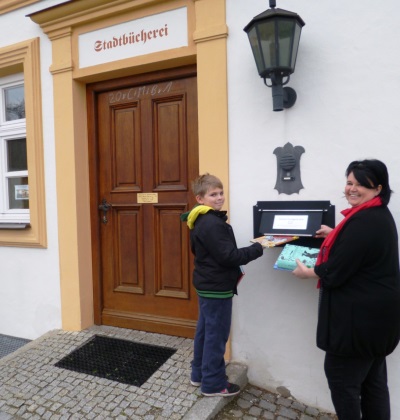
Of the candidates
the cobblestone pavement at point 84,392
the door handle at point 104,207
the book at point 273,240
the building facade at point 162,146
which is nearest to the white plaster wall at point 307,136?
the building facade at point 162,146

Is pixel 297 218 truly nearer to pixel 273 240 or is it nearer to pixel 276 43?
pixel 273 240

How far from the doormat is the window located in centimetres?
168

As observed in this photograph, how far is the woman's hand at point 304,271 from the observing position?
87.7 inches

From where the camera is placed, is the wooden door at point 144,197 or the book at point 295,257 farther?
the wooden door at point 144,197

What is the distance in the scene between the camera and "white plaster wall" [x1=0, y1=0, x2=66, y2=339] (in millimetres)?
3881

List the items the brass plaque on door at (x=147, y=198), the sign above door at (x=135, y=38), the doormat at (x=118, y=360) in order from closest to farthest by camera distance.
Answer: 1. the doormat at (x=118, y=360)
2. the sign above door at (x=135, y=38)
3. the brass plaque on door at (x=147, y=198)

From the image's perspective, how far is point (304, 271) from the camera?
2268 mm

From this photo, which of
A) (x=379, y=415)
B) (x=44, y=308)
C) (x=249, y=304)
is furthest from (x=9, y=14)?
(x=379, y=415)

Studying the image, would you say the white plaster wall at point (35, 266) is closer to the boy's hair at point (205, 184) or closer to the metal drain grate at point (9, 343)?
the metal drain grate at point (9, 343)

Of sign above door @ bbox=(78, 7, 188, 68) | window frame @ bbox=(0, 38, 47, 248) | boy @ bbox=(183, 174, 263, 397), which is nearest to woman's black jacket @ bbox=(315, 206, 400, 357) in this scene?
boy @ bbox=(183, 174, 263, 397)

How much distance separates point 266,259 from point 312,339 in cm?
67

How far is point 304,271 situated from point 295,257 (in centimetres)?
21

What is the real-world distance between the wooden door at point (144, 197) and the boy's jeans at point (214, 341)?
0.86 m

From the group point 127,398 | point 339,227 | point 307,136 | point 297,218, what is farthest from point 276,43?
point 127,398
